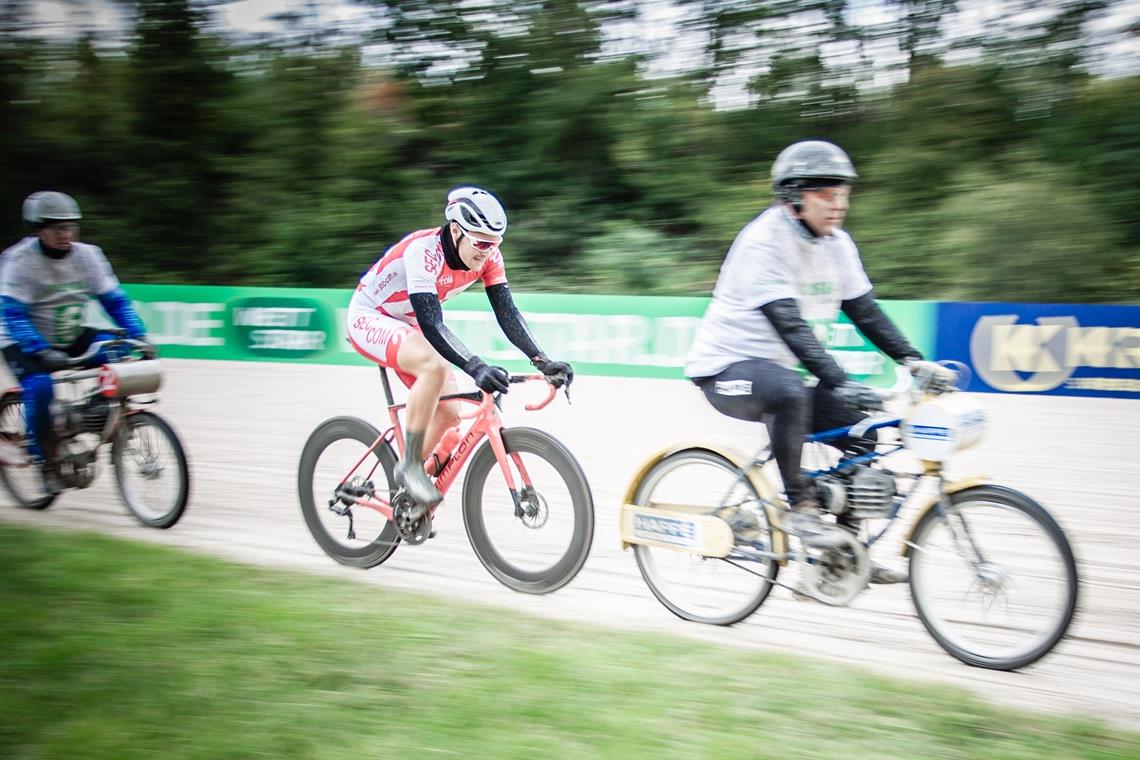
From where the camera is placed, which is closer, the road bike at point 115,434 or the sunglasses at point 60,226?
the road bike at point 115,434

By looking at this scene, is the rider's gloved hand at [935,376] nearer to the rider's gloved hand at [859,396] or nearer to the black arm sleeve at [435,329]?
the rider's gloved hand at [859,396]

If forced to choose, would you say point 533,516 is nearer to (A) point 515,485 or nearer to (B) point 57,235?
(A) point 515,485

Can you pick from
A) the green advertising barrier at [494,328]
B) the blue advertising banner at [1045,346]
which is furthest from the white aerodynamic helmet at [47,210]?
the blue advertising banner at [1045,346]

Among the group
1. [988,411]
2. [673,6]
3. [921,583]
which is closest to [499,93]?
[673,6]

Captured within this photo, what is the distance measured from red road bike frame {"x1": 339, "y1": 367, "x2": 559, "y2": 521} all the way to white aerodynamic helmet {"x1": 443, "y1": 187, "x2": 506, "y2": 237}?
26.5 inches

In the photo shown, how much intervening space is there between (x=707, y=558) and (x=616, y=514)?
203 centimetres

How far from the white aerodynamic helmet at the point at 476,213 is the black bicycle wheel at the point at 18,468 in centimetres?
366

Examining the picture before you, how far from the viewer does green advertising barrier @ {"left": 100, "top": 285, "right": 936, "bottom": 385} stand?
10.2 m

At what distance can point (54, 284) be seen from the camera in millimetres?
6695

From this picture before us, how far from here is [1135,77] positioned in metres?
14.0

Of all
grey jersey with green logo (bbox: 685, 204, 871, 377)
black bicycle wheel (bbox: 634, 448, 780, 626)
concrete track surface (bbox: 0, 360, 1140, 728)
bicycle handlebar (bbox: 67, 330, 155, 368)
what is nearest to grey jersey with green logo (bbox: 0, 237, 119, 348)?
bicycle handlebar (bbox: 67, 330, 155, 368)

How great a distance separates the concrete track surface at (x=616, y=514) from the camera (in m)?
4.33

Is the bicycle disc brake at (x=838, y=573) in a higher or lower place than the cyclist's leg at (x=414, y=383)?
lower

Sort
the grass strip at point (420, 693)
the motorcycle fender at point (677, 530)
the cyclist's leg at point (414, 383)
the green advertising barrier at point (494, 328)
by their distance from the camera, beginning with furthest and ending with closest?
1. the green advertising barrier at point (494, 328)
2. the cyclist's leg at point (414, 383)
3. the motorcycle fender at point (677, 530)
4. the grass strip at point (420, 693)
